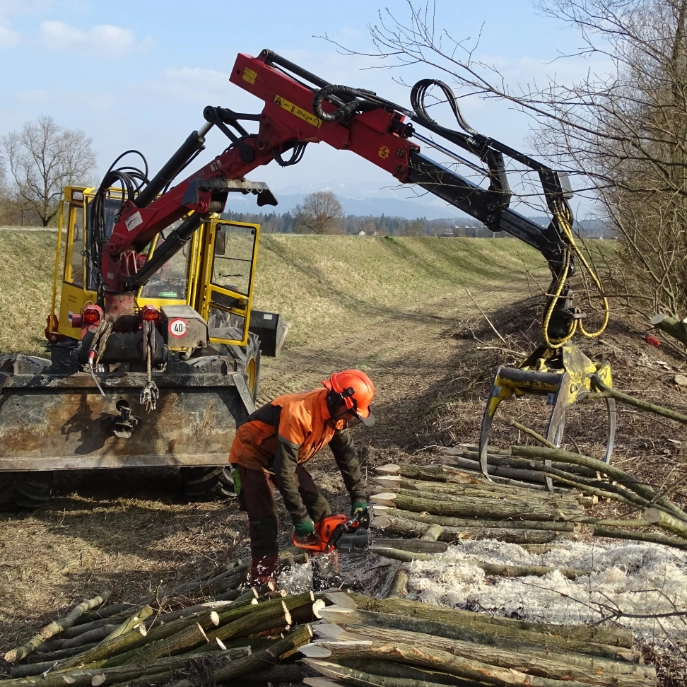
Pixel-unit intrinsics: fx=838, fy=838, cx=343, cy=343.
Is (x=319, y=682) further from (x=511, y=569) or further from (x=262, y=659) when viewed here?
(x=511, y=569)

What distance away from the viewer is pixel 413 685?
12.0ft

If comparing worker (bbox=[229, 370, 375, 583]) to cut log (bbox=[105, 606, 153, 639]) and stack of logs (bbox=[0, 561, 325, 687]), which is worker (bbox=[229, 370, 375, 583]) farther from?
cut log (bbox=[105, 606, 153, 639])

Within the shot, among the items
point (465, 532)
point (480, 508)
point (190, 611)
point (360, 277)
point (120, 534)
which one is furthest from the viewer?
point (360, 277)

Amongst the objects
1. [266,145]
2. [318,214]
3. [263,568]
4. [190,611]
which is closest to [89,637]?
[190,611]

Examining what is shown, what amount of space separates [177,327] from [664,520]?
5339 mm

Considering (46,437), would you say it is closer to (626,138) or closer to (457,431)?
(457,431)

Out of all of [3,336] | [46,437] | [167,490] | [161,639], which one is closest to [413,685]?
[161,639]

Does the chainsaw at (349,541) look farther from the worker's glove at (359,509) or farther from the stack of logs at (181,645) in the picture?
the stack of logs at (181,645)

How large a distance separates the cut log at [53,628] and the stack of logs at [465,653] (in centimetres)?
189

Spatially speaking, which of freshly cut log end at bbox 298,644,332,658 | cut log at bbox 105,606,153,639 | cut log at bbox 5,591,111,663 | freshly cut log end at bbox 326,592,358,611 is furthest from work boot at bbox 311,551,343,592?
cut log at bbox 5,591,111,663

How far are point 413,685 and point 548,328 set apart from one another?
9.49 feet

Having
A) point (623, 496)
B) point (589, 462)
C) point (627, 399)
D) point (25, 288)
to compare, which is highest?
point (627, 399)

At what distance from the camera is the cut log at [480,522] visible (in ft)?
19.4

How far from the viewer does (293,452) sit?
528cm
